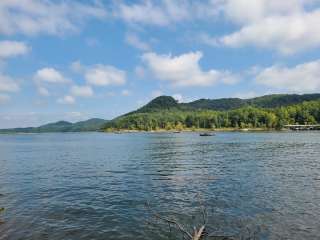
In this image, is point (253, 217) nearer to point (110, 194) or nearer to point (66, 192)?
point (110, 194)

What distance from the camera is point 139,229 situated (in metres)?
24.1

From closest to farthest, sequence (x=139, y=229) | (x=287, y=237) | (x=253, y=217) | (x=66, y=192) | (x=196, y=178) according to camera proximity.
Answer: (x=287, y=237)
(x=139, y=229)
(x=253, y=217)
(x=66, y=192)
(x=196, y=178)

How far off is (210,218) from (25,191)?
78.3ft

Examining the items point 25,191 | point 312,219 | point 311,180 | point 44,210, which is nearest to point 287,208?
point 312,219

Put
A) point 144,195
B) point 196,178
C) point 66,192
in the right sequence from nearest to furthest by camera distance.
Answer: point 144,195 < point 66,192 < point 196,178

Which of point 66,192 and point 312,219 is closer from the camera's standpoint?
point 312,219

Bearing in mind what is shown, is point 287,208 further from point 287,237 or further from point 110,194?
point 110,194

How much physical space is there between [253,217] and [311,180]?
65.9 feet

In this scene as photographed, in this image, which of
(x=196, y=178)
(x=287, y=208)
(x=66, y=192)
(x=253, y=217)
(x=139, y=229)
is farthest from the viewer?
(x=196, y=178)

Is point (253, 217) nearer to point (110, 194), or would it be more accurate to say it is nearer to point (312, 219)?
point (312, 219)

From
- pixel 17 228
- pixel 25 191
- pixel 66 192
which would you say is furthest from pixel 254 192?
pixel 25 191

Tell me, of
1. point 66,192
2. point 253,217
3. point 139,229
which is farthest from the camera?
point 66,192

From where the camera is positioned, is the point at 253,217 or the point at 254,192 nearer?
the point at 253,217

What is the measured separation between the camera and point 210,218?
26.2 m
